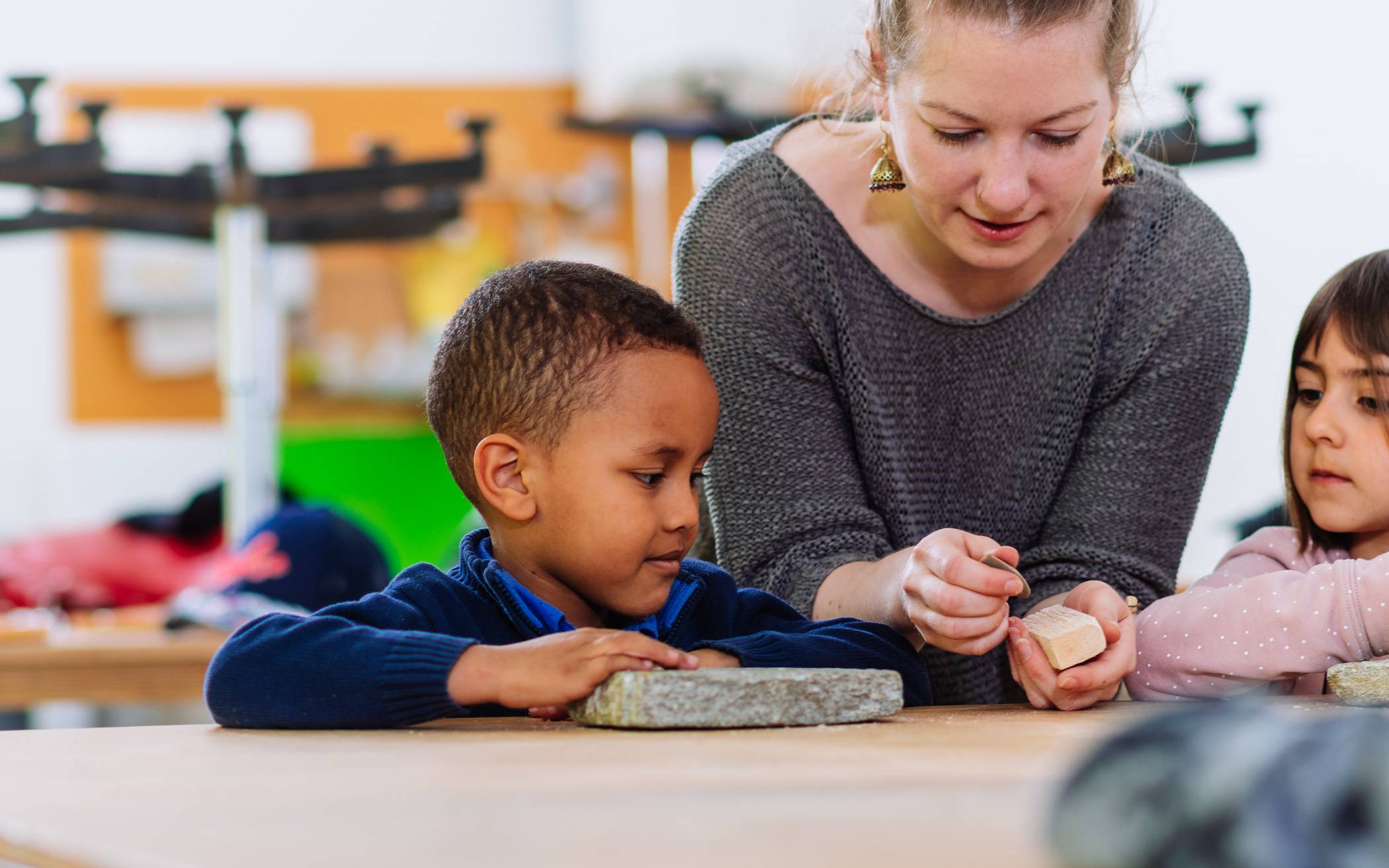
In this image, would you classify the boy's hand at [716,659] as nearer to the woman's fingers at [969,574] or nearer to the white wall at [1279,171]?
the woman's fingers at [969,574]

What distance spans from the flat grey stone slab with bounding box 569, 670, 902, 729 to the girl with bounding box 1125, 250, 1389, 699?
1.15ft

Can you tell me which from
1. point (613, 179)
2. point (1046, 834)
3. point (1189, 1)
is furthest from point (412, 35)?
point (1046, 834)

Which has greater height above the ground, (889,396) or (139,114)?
(139,114)

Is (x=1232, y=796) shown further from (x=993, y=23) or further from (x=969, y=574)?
(x=993, y=23)

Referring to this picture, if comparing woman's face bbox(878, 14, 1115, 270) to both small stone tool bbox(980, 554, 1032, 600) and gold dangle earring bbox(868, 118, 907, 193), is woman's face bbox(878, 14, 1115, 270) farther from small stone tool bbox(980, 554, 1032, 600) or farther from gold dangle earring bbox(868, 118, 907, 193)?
small stone tool bbox(980, 554, 1032, 600)

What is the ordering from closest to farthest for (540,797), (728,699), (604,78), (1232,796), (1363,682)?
1. (1232,796)
2. (540,797)
3. (728,699)
4. (1363,682)
5. (604,78)

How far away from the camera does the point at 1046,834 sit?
396mm

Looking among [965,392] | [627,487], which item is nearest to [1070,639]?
[627,487]

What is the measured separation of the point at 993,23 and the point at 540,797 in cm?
77

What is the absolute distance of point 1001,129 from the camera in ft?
3.78

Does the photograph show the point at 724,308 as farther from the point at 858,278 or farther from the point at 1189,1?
the point at 1189,1

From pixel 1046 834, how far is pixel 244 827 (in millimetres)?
300

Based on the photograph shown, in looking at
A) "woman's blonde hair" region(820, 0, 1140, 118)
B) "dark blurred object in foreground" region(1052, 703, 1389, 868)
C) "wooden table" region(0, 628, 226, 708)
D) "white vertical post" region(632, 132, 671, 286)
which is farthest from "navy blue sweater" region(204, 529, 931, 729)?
"white vertical post" region(632, 132, 671, 286)

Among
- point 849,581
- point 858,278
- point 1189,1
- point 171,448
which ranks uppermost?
point 1189,1
